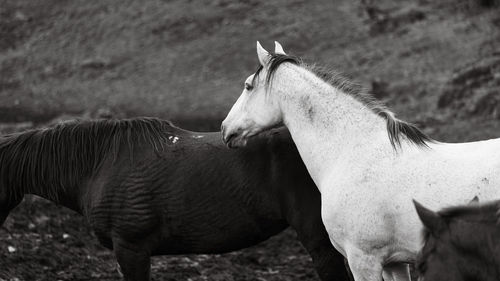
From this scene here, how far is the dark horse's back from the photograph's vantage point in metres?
6.86

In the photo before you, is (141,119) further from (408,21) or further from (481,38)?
(408,21)

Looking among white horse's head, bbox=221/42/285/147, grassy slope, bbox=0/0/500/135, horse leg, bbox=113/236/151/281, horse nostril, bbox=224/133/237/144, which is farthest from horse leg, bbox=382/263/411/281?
grassy slope, bbox=0/0/500/135

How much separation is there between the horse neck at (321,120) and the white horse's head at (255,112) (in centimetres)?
8

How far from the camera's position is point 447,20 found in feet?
66.7

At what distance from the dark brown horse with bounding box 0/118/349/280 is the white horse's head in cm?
24

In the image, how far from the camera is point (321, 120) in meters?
6.56

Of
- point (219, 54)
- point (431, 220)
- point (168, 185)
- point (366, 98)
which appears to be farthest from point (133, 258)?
point (219, 54)

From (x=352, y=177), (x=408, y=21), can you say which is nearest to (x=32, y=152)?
(x=352, y=177)

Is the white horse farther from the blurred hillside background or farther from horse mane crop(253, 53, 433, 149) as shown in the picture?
the blurred hillside background

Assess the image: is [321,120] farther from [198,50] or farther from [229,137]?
[198,50]

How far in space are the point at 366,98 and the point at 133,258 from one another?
6.74ft

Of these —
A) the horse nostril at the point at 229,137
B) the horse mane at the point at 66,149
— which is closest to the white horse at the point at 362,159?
the horse nostril at the point at 229,137

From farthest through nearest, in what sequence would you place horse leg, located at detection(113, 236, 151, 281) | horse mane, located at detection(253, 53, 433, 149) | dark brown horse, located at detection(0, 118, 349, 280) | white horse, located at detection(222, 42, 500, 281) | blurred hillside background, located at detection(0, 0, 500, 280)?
1. blurred hillside background, located at detection(0, 0, 500, 280)
2. horse leg, located at detection(113, 236, 151, 281)
3. dark brown horse, located at detection(0, 118, 349, 280)
4. horse mane, located at detection(253, 53, 433, 149)
5. white horse, located at detection(222, 42, 500, 281)

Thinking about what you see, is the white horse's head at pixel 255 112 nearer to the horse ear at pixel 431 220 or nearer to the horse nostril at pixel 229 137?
the horse nostril at pixel 229 137
